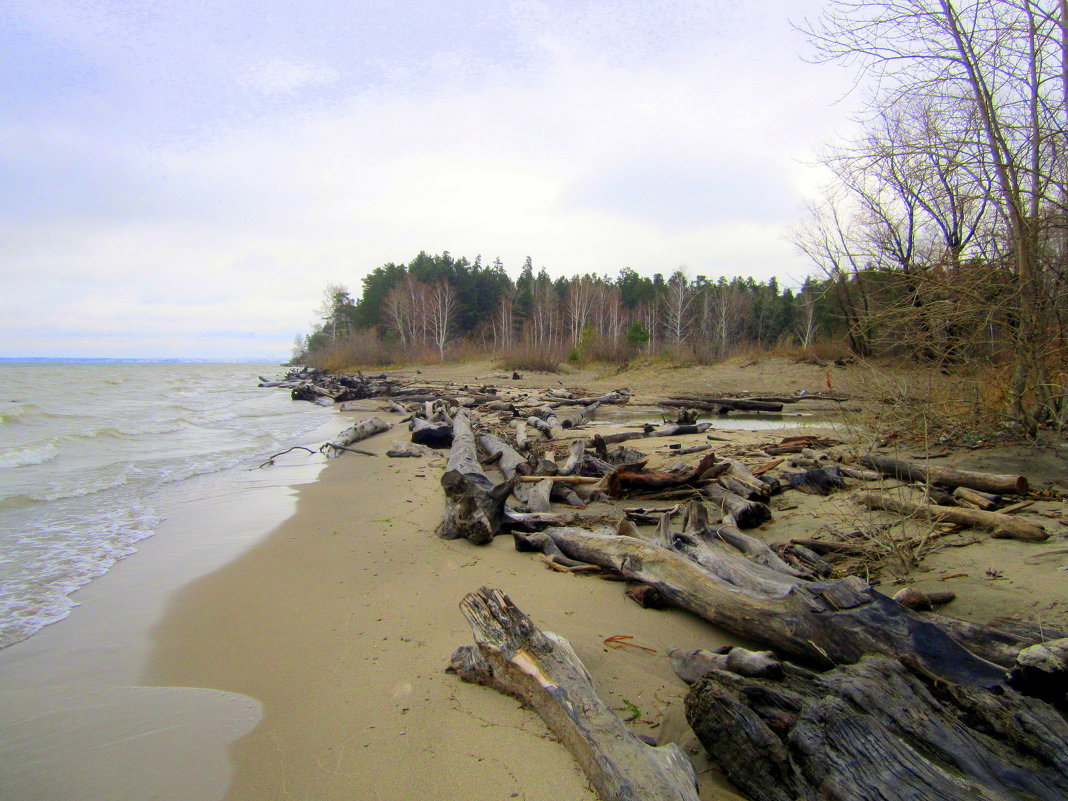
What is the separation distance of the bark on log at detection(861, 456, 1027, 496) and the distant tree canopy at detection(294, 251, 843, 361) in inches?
1752

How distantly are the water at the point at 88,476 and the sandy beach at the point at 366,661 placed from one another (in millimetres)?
467

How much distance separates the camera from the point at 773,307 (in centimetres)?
6184

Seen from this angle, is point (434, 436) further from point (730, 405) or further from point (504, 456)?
point (730, 405)

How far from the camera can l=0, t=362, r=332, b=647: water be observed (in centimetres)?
434

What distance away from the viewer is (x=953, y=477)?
16.1 ft

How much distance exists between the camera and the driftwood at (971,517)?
381cm

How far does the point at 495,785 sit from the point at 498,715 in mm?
389

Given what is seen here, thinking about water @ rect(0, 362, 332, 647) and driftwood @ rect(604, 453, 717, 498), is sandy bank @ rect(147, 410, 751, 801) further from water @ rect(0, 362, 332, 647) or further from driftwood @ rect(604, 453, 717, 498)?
driftwood @ rect(604, 453, 717, 498)

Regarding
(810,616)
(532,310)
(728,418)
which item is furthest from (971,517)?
(532,310)

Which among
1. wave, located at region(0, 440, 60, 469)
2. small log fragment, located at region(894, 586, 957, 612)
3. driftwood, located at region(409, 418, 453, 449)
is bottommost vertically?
wave, located at region(0, 440, 60, 469)

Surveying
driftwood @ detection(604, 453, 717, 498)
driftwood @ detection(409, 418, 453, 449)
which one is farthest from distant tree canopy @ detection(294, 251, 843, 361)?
driftwood @ detection(604, 453, 717, 498)

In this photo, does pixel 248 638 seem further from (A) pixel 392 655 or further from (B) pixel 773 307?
(B) pixel 773 307

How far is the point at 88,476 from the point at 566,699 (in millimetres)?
8627

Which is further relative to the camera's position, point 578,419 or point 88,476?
point 578,419
